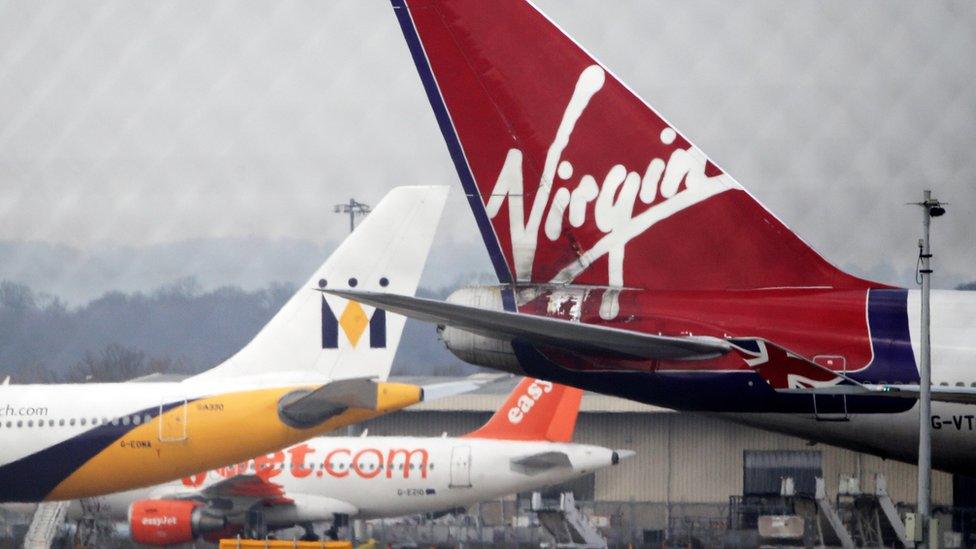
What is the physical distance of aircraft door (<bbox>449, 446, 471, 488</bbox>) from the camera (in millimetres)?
31844

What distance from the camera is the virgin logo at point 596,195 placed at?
36.8 ft

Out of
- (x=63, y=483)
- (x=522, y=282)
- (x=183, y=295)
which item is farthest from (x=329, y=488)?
(x=522, y=282)

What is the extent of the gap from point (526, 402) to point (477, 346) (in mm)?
21488

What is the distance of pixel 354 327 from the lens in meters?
24.4

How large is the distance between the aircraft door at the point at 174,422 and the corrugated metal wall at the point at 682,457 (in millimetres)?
18583

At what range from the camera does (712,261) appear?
11.1 meters

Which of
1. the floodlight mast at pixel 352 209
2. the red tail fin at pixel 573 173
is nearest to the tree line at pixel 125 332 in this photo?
the floodlight mast at pixel 352 209

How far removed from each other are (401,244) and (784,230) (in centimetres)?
1389

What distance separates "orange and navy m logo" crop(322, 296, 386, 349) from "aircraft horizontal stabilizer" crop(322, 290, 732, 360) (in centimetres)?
1438

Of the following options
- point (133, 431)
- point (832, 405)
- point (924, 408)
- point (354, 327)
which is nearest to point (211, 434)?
point (133, 431)

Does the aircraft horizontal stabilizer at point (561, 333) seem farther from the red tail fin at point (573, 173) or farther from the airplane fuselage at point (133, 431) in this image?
the airplane fuselage at point (133, 431)

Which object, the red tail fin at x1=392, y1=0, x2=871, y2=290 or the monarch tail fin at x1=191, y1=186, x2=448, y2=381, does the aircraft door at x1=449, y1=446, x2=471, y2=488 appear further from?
the red tail fin at x1=392, y1=0, x2=871, y2=290

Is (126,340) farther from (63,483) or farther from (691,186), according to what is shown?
(691,186)

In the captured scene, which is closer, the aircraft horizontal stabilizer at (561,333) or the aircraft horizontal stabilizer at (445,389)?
the aircraft horizontal stabilizer at (561,333)
